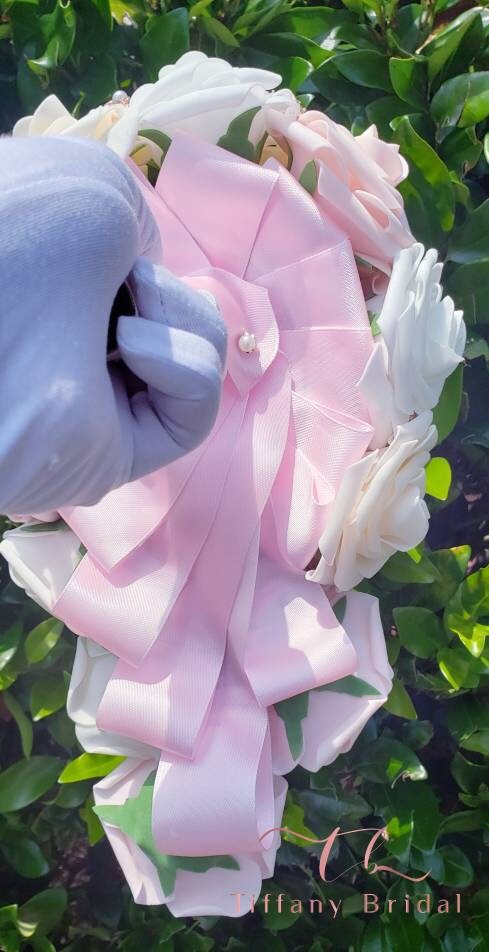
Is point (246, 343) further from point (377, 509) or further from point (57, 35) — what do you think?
point (57, 35)

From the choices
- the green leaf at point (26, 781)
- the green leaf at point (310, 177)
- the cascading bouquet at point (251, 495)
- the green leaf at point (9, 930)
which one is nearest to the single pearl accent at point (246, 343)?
the cascading bouquet at point (251, 495)

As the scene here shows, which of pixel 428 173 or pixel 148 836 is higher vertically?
pixel 428 173

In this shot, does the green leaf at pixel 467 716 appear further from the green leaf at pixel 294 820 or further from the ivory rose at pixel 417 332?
the ivory rose at pixel 417 332

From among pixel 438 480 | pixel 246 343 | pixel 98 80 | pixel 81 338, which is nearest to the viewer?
pixel 81 338

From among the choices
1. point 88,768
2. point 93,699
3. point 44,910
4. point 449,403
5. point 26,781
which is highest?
point 449,403

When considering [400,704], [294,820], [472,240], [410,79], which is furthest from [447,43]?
[294,820]

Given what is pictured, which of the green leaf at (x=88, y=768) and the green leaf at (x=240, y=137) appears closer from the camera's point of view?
the green leaf at (x=240, y=137)

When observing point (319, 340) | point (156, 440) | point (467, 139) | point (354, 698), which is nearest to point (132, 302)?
point (156, 440)

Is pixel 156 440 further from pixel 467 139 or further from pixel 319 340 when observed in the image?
pixel 467 139
